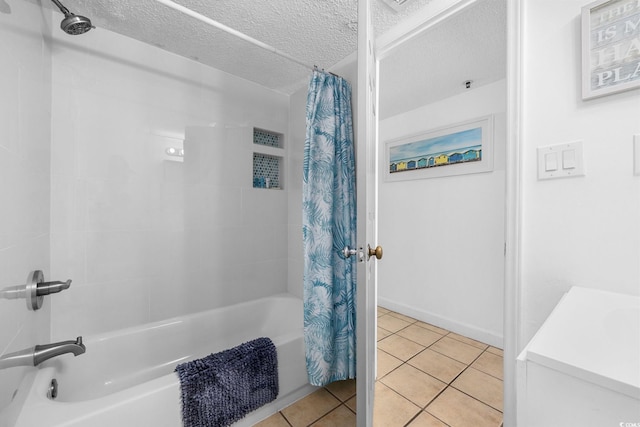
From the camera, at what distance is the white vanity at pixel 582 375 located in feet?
1.32

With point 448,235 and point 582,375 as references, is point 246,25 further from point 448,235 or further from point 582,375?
point 448,235

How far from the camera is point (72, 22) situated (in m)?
1.09

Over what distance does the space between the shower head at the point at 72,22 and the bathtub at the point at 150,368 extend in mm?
1490

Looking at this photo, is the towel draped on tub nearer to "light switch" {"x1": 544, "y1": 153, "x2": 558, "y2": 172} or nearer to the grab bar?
the grab bar

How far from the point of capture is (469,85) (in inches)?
83.5

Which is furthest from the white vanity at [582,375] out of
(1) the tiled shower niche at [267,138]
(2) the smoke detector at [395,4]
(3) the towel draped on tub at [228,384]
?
(1) the tiled shower niche at [267,138]

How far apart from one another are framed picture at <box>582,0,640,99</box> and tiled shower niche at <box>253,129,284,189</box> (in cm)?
188

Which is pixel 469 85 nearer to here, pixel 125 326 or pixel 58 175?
pixel 58 175

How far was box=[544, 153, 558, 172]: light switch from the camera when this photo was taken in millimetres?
896

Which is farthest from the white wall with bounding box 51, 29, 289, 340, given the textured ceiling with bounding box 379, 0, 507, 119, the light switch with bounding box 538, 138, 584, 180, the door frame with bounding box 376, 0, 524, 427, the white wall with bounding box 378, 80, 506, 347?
the light switch with bounding box 538, 138, 584, 180

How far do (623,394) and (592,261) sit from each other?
62 centimetres

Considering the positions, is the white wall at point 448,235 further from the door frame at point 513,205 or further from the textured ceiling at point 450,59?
the door frame at point 513,205

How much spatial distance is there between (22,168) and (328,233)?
1.34 meters

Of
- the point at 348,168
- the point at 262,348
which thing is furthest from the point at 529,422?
the point at 348,168
